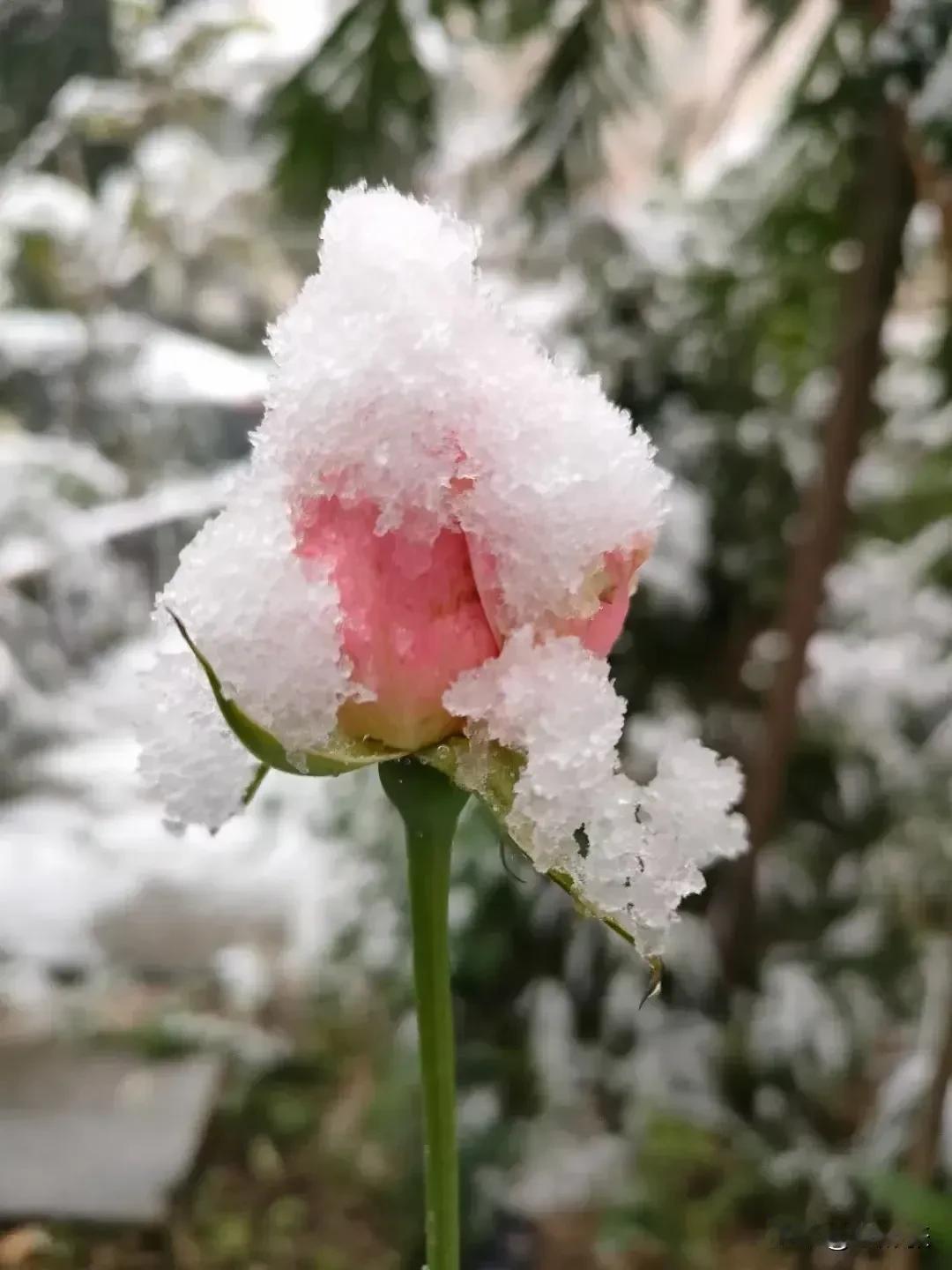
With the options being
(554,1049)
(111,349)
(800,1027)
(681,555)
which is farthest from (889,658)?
(111,349)

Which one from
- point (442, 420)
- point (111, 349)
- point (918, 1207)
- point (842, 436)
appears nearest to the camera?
point (442, 420)

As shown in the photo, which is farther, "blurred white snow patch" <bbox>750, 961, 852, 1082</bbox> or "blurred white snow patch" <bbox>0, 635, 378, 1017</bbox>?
"blurred white snow patch" <bbox>0, 635, 378, 1017</bbox>

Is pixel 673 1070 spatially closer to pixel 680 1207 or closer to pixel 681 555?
pixel 680 1207

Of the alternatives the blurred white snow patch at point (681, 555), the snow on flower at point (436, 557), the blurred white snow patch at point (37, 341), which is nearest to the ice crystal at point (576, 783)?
the snow on flower at point (436, 557)

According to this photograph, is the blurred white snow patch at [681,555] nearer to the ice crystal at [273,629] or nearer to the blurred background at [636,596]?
the blurred background at [636,596]

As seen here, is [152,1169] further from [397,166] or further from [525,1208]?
[397,166]

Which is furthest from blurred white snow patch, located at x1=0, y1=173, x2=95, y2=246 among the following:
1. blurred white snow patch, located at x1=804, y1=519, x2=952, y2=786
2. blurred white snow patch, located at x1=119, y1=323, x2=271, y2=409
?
blurred white snow patch, located at x1=804, y1=519, x2=952, y2=786

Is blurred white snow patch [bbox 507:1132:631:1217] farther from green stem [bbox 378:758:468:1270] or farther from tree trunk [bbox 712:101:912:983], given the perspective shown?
green stem [bbox 378:758:468:1270]
